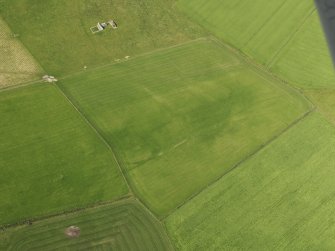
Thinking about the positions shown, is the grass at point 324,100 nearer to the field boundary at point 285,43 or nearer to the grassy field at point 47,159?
the field boundary at point 285,43

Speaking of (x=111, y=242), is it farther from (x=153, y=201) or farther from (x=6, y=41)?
(x=6, y=41)

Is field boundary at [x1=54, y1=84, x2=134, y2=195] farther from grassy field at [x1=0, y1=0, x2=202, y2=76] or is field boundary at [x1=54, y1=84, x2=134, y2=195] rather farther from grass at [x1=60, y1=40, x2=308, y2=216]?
grassy field at [x1=0, y1=0, x2=202, y2=76]

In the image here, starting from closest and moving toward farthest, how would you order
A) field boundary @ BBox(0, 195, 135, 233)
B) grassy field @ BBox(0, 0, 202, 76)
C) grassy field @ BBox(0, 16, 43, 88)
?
field boundary @ BBox(0, 195, 135, 233)
grassy field @ BBox(0, 16, 43, 88)
grassy field @ BBox(0, 0, 202, 76)

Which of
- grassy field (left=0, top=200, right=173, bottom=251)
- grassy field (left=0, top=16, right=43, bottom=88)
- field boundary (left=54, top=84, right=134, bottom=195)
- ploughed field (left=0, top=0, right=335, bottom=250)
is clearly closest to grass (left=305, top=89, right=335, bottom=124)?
ploughed field (left=0, top=0, right=335, bottom=250)

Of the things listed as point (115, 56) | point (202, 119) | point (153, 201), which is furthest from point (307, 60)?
point (153, 201)

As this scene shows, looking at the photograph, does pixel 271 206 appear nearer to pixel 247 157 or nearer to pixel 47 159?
pixel 247 157

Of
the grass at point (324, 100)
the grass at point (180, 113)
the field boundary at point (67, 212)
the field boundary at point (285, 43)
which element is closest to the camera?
the field boundary at point (67, 212)

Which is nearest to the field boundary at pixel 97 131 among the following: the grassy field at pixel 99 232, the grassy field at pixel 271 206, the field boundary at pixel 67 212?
the field boundary at pixel 67 212
